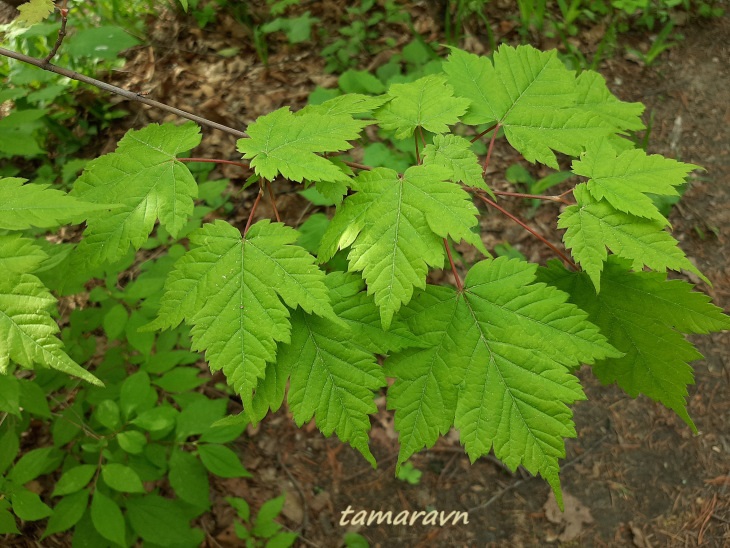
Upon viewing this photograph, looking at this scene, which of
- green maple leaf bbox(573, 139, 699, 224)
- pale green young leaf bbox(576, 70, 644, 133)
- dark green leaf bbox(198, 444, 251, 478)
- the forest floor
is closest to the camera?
green maple leaf bbox(573, 139, 699, 224)

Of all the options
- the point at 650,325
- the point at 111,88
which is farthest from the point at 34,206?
the point at 650,325

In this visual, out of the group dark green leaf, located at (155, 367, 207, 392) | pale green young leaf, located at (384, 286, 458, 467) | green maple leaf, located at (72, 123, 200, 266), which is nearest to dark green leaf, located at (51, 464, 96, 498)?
dark green leaf, located at (155, 367, 207, 392)

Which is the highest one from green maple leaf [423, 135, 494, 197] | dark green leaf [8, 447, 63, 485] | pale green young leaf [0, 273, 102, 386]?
green maple leaf [423, 135, 494, 197]

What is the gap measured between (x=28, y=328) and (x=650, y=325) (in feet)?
5.62

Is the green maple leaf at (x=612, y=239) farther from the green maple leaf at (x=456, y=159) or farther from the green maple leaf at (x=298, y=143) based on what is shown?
the green maple leaf at (x=298, y=143)

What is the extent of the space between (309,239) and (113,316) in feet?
3.45

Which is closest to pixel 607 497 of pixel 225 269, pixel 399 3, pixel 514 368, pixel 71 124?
pixel 514 368

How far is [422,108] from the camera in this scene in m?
1.58

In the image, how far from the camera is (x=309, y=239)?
8.69 feet

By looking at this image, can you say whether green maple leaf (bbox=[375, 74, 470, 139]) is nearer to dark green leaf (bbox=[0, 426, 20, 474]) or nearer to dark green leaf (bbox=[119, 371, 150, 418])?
dark green leaf (bbox=[119, 371, 150, 418])

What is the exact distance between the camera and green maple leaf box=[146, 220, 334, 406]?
4.18 ft

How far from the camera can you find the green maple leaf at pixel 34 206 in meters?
1.20

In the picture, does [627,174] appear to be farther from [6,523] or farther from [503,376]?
[6,523]

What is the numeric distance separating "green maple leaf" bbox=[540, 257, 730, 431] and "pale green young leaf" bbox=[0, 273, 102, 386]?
1.47m
